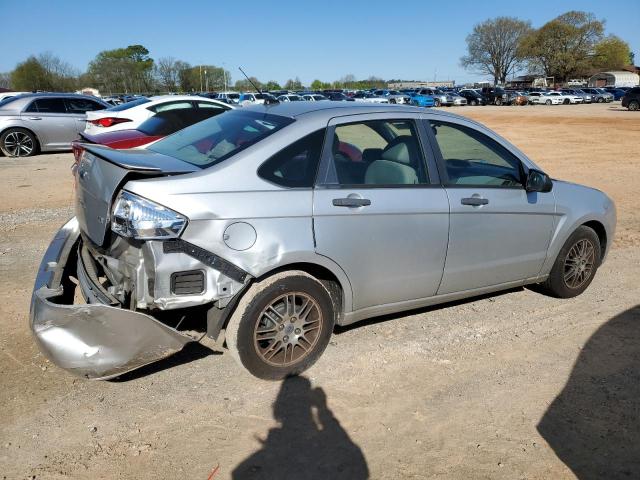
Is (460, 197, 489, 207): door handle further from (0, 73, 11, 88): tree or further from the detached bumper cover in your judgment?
(0, 73, 11, 88): tree

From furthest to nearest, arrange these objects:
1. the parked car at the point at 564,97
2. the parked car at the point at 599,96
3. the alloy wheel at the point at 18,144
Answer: the parked car at the point at 599,96 < the parked car at the point at 564,97 < the alloy wheel at the point at 18,144

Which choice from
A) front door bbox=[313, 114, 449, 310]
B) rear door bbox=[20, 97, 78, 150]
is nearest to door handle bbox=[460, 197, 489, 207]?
front door bbox=[313, 114, 449, 310]

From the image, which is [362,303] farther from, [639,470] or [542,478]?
[639,470]

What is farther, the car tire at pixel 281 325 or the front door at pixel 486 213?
the front door at pixel 486 213

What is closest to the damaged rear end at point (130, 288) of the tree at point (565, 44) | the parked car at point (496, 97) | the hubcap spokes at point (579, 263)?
the hubcap spokes at point (579, 263)

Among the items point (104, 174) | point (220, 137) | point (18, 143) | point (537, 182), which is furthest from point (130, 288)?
point (18, 143)

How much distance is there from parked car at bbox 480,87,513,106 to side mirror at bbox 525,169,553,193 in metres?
58.0

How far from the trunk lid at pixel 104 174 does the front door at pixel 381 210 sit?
35.9 inches

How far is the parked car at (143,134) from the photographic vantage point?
4.54m

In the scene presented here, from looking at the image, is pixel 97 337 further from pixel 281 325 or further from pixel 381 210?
pixel 381 210

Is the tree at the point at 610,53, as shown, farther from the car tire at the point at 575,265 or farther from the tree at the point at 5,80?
the car tire at the point at 575,265

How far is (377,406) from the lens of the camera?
336 cm

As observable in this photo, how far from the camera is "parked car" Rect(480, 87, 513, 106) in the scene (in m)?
58.1

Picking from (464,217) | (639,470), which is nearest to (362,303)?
(464,217)
